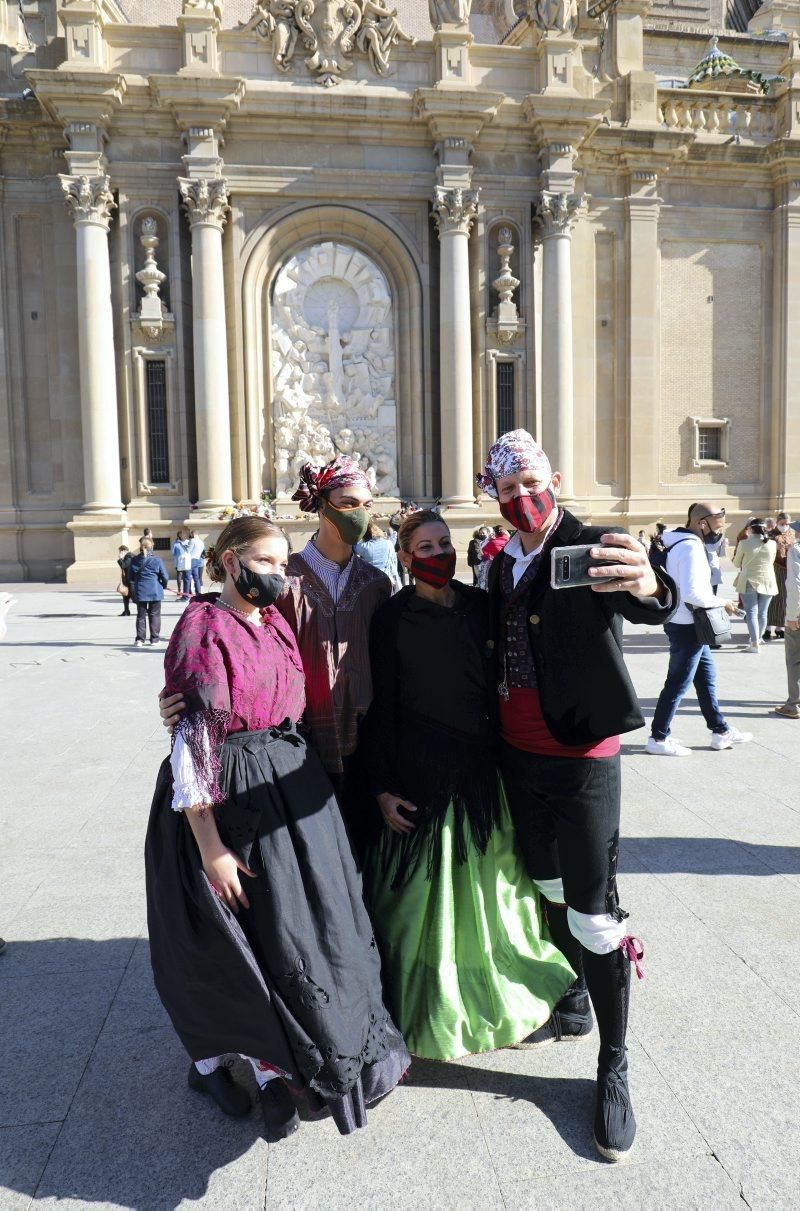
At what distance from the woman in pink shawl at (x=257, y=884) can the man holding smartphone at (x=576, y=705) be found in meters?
0.69

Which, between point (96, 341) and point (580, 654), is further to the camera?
point (96, 341)

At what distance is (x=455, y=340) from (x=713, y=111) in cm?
979

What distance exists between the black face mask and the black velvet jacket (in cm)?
87

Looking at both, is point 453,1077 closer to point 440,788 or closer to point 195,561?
point 440,788

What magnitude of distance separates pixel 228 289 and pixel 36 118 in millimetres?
5552

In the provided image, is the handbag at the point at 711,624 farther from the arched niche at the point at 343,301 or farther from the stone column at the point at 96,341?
the stone column at the point at 96,341

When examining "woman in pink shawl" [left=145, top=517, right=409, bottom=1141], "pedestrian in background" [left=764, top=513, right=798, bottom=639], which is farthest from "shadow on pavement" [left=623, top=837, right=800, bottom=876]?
"pedestrian in background" [left=764, top=513, right=798, bottom=639]

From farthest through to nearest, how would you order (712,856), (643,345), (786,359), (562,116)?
(786,359) → (643,345) → (562,116) → (712,856)

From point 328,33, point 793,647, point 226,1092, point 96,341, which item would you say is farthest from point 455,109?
point 226,1092

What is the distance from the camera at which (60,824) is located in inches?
227

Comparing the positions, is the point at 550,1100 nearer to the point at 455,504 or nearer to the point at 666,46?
the point at 455,504

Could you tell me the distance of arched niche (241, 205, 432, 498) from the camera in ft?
70.4

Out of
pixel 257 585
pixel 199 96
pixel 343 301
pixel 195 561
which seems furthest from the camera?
pixel 343 301

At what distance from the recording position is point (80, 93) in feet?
63.5
